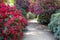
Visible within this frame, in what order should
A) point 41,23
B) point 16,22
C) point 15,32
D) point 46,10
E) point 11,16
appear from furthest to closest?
point 41,23 → point 46,10 → point 11,16 → point 16,22 → point 15,32

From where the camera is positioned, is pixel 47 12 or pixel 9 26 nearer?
pixel 9 26

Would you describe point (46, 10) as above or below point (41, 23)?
above

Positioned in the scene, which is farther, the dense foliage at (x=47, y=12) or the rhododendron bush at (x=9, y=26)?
the dense foliage at (x=47, y=12)

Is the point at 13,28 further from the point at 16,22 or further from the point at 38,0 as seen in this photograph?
the point at 38,0

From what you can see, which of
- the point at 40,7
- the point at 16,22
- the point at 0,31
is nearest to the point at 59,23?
the point at 16,22

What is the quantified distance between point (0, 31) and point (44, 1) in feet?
13.0

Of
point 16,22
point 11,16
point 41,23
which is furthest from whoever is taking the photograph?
point 41,23

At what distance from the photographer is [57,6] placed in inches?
332

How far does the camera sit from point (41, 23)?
868 centimetres

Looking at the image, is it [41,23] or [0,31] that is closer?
[0,31]

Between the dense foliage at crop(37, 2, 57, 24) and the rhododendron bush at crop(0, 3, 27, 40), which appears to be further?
the dense foliage at crop(37, 2, 57, 24)

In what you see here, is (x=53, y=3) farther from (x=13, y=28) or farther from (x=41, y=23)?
(x=13, y=28)

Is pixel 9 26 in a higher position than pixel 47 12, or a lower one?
higher

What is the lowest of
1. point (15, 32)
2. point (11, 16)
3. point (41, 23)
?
point (41, 23)
